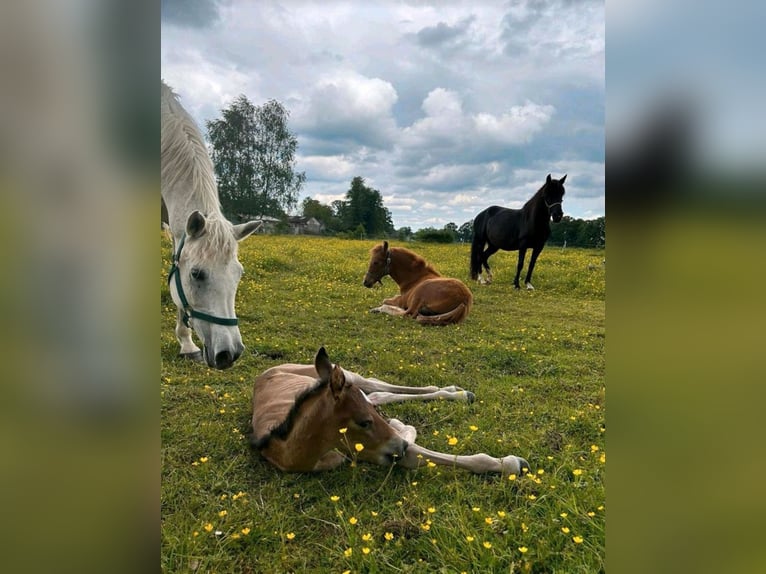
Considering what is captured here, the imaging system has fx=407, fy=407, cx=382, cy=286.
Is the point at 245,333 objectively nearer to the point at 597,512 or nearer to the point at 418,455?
the point at 418,455

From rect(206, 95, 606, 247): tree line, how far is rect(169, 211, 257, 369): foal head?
268 inches

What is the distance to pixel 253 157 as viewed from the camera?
12523 millimetres

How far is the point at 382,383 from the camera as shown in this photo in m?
3.69

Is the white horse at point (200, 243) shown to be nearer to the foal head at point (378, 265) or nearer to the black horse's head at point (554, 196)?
the foal head at point (378, 265)

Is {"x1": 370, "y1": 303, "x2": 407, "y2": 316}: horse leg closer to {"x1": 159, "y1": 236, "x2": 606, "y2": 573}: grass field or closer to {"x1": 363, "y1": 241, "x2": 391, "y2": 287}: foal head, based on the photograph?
{"x1": 363, "y1": 241, "x2": 391, "y2": 287}: foal head

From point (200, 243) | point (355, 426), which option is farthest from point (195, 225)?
point (355, 426)

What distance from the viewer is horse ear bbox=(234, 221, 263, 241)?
326cm

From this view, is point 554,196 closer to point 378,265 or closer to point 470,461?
point 378,265

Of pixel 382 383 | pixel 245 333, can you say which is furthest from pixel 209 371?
pixel 382 383

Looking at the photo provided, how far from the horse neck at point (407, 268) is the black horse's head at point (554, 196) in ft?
10.2

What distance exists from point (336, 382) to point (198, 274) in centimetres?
123
